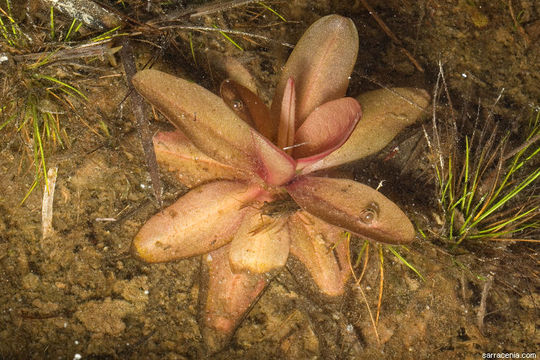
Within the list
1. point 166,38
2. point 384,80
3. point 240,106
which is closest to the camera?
point 240,106

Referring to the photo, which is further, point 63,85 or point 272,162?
point 63,85

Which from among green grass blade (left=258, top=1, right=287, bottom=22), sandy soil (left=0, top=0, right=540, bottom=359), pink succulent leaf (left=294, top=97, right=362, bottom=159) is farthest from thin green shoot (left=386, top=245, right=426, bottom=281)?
green grass blade (left=258, top=1, right=287, bottom=22)

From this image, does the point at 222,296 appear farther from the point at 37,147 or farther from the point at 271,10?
the point at 271,10

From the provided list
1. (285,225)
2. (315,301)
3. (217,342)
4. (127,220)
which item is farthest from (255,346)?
(127,220)

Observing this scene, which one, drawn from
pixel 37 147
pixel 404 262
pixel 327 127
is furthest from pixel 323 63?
pixel 37 147

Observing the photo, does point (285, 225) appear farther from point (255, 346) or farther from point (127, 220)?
point (127, 220)

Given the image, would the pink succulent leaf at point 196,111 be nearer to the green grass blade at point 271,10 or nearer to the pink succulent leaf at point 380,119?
the pink succulent leaf at point 380,119

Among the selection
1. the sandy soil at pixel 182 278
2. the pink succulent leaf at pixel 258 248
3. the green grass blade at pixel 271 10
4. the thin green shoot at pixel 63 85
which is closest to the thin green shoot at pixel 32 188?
the sandy soil at pixel 182 278
